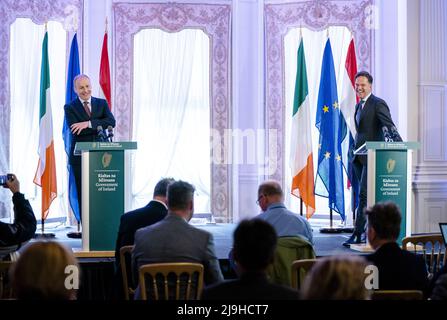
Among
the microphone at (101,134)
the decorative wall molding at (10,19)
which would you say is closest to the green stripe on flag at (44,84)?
the decorative wall molding at (10,19)

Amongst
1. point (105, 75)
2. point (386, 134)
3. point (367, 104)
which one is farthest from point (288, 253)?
point (105, 75)

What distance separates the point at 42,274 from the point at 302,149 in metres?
6.02

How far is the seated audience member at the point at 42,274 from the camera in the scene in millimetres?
2125

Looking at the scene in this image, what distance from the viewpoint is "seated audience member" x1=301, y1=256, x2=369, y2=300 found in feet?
6.68

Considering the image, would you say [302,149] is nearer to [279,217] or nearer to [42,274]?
[279,217]

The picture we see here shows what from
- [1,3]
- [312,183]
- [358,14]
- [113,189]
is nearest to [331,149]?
[312,183]

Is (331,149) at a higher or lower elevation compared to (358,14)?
lower

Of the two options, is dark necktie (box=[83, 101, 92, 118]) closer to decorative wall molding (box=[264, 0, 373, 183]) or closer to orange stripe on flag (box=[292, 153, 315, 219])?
orange stripe on flag (box=[292, 153, 315, 219])
